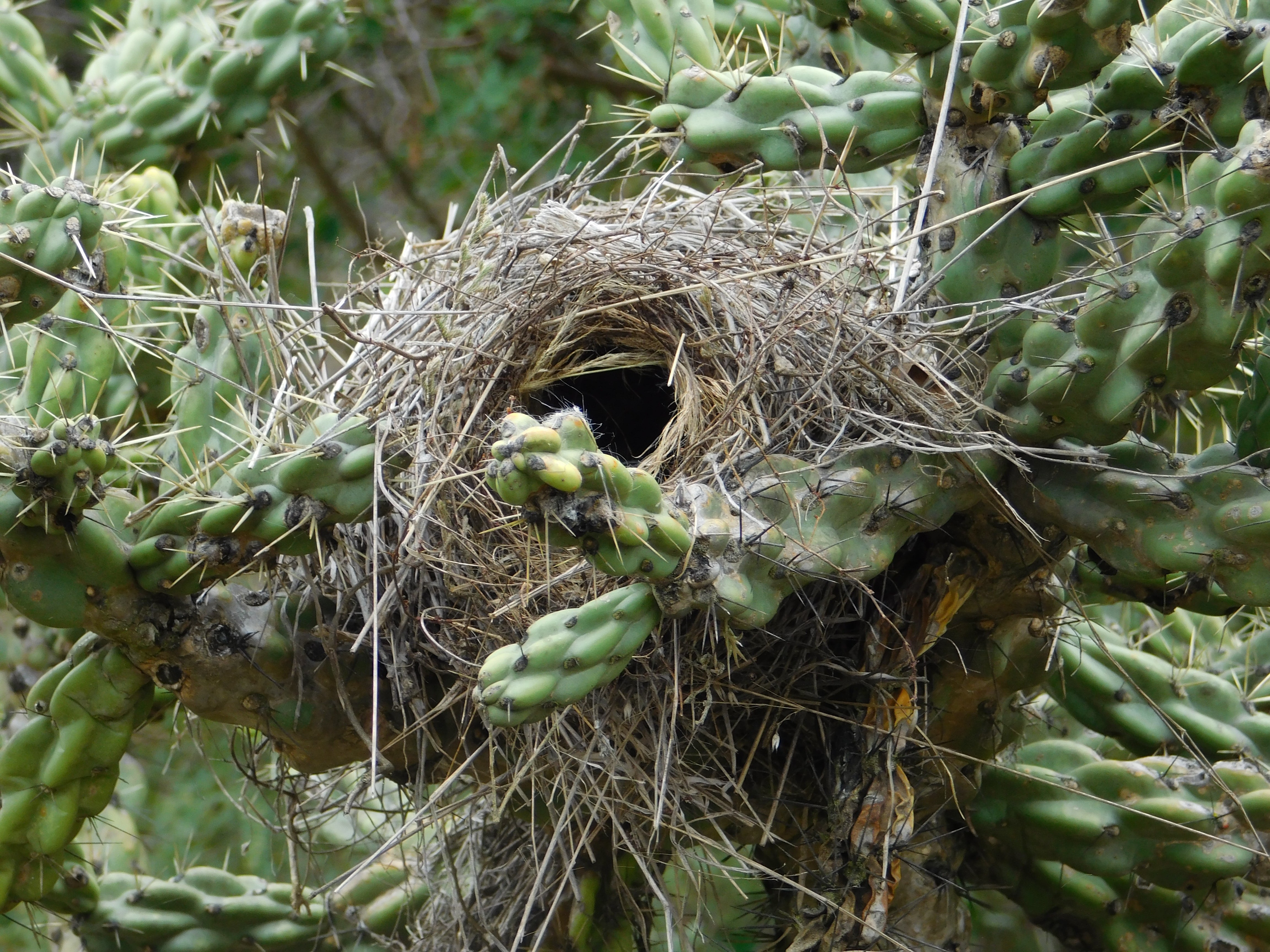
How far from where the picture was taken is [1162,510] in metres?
1.76

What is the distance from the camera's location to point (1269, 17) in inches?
64.9

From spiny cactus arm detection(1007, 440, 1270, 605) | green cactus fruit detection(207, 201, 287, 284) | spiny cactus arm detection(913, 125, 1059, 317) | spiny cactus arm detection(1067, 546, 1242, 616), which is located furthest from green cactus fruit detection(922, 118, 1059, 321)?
green cactus fruit detection(207, 201, 287, 284)

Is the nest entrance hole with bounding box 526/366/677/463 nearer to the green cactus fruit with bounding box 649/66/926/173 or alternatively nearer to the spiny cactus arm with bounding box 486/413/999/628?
the green cactus fruit with bounding box 649/66/926/173

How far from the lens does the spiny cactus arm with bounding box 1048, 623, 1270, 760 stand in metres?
2.34

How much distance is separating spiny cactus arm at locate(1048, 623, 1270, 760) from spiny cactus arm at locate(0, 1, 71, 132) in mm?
2610

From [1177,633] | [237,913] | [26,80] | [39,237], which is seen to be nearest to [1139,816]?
[1177,633]

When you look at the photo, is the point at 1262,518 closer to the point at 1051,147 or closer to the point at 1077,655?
the point at 1051,147

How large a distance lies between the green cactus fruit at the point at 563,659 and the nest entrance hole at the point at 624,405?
95 centimetres

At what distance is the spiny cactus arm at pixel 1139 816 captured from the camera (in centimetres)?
224

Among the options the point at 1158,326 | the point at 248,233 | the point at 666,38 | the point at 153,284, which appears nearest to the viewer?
the point at 1158,326

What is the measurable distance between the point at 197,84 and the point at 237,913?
188 cm

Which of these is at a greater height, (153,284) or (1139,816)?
(153,284)

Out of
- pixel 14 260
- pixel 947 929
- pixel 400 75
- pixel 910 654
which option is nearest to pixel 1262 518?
pixel 910 654

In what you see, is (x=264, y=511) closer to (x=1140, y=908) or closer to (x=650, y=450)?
(x=650, y=450)
